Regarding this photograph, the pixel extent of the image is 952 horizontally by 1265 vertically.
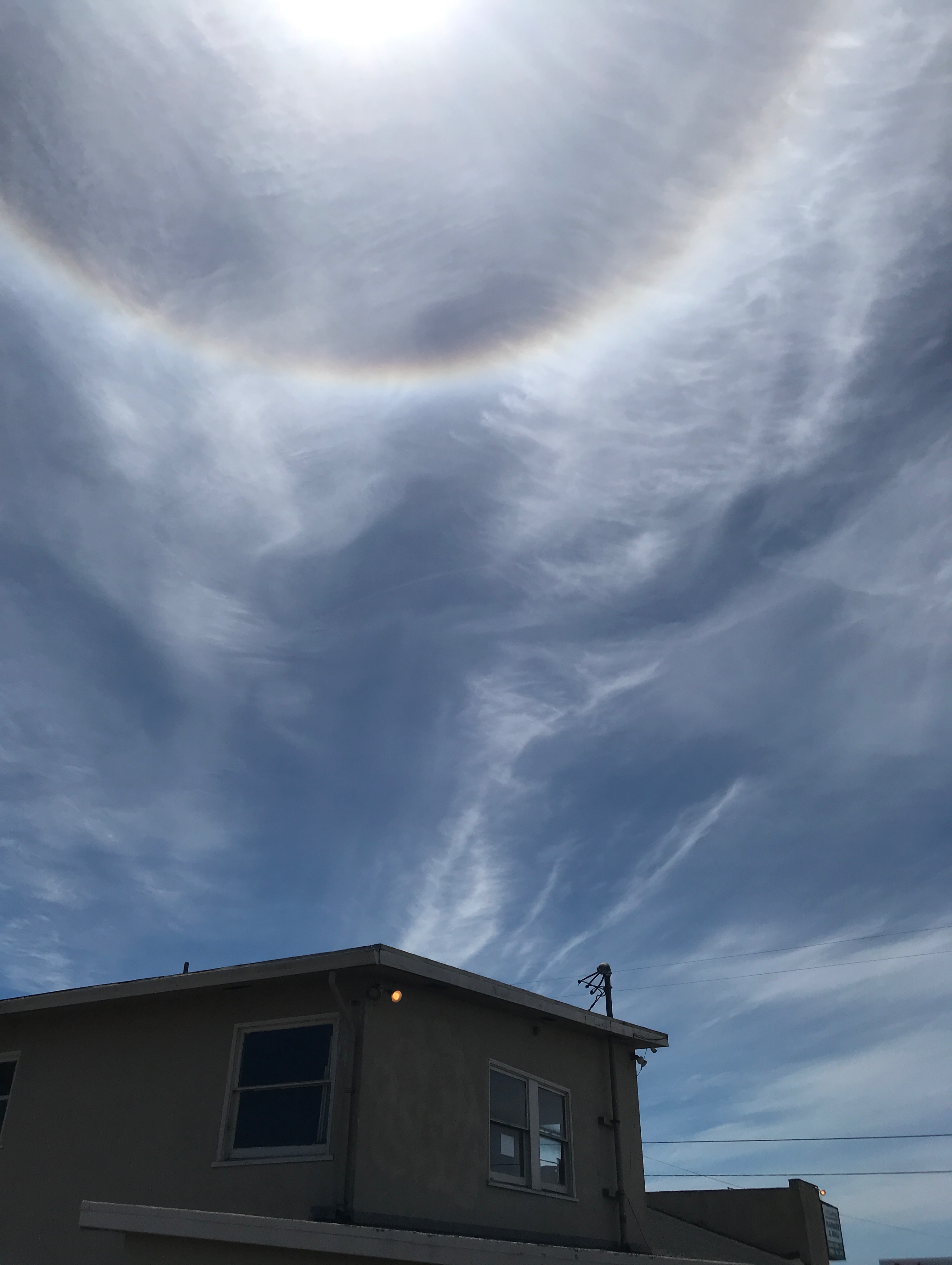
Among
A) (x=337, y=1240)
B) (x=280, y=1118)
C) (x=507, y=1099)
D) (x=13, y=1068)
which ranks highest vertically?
(x=13, y=1068)

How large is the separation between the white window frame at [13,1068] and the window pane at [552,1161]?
24.9 feet

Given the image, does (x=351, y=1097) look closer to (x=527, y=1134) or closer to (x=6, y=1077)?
(x=527, y=1134)

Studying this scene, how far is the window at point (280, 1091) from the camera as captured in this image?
12570mm

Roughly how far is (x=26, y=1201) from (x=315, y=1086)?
4810 millimetres

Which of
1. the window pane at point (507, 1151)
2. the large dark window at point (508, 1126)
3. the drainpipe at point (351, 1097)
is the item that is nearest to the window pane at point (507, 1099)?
the large dark window at point (508, 1126)

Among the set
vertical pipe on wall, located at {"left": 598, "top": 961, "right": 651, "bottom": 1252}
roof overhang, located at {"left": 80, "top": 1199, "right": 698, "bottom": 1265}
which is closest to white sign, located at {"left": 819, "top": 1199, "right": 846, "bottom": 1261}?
vertical pipe on wall, located at {"left": 598, "top": 961, "right": 651, "bottom": 1252}

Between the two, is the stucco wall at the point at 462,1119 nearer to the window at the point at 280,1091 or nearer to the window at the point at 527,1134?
the window at the point at 527,1134

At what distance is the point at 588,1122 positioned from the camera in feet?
52.4

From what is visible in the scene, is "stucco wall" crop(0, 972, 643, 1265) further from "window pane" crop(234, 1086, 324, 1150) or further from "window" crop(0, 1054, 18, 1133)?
"window pane" crop(234, 1086, 324, 1150)

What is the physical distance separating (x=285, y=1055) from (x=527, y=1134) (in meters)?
3.84

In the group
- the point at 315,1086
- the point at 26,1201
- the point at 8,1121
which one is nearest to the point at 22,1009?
the point at 8,1121

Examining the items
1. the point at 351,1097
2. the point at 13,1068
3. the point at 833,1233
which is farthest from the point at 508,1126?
the point at 833,1233

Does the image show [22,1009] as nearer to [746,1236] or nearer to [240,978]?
[240,978]

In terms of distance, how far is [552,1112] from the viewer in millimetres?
15422
